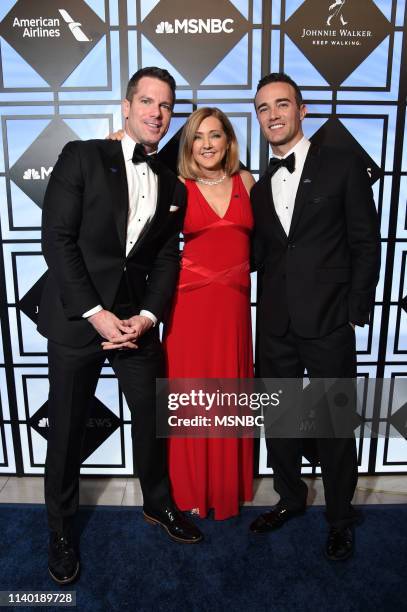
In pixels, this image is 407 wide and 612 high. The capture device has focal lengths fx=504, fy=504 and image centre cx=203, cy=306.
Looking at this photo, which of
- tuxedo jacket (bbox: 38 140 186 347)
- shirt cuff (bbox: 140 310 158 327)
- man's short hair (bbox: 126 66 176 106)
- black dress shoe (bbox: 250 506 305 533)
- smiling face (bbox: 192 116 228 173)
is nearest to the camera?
tuxedo jacket (bbox: 38 140 186 347)

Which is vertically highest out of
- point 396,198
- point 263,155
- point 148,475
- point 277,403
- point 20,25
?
point 20,25

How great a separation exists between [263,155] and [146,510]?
182 cm

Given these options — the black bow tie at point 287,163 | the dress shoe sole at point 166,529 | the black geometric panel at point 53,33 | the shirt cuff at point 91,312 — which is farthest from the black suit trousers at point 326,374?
the black geometric panel at point 53,33

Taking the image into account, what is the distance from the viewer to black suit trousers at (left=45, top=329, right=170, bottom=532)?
6.56ft

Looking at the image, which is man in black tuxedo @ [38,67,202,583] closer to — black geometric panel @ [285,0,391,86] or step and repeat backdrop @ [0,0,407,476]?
step and repeat backdrop @ [0,0,407,476]

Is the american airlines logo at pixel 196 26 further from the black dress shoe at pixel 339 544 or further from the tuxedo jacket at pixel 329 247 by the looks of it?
the black dress shoe at pixel 339 544

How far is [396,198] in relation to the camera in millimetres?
2572

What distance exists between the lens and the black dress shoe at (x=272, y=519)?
234cm

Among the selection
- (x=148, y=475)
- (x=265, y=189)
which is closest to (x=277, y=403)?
(x=148, y=475)

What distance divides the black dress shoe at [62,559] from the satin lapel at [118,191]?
4.11 feet

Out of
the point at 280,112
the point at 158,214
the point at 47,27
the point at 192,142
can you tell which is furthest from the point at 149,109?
the point at 47,27

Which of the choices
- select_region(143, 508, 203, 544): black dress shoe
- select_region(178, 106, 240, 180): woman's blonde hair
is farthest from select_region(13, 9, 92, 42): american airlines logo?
select_region(143, 508, 203, 544): black dress shoe

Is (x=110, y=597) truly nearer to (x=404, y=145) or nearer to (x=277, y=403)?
(x=277, y=403)

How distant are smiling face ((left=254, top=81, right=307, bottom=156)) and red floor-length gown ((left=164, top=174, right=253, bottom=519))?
284 mm
